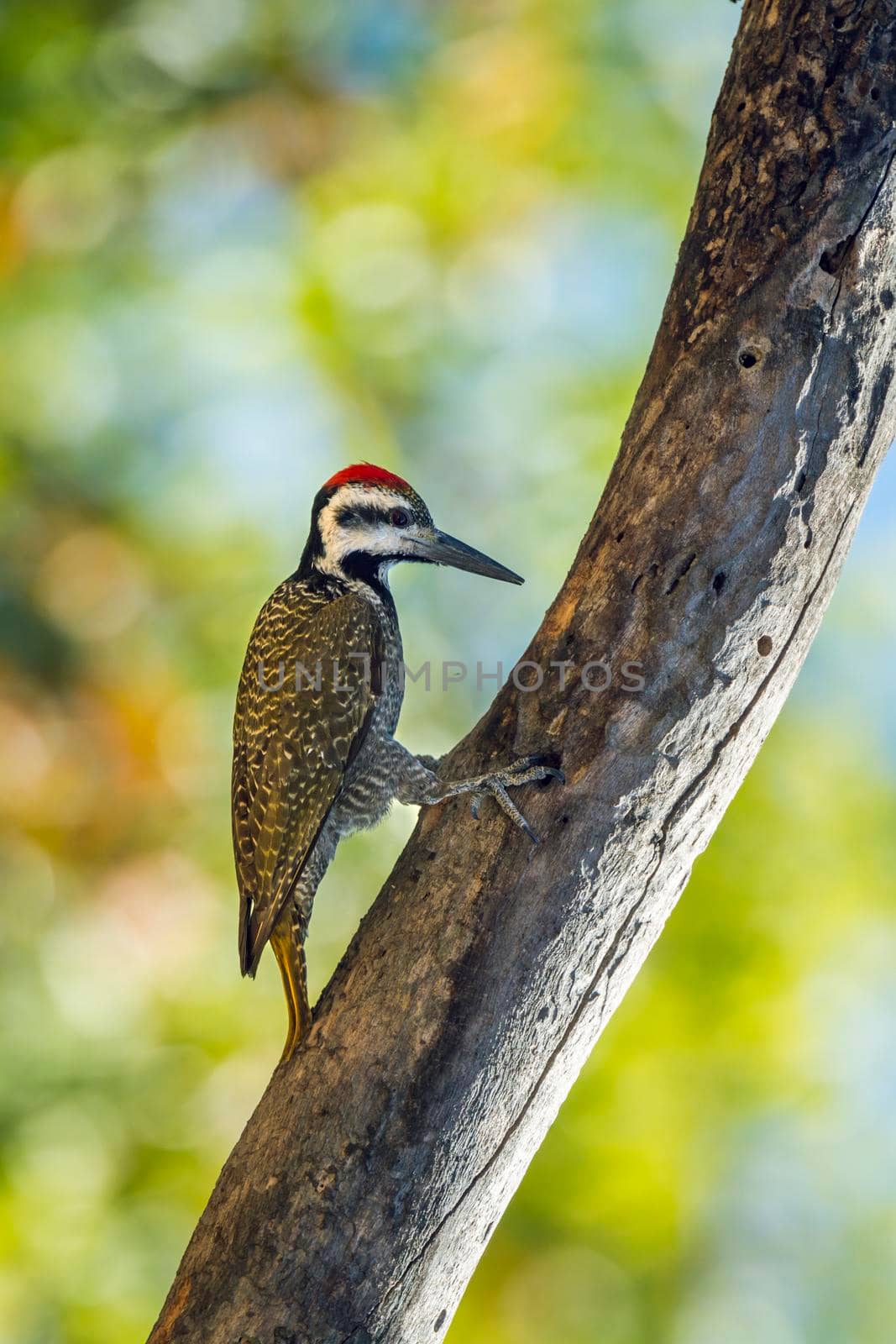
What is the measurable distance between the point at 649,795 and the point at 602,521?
48cm

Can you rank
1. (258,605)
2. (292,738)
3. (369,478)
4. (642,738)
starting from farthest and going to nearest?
1. (258,605)
2. (369,478)
3. (292,738)
4. (642,738)

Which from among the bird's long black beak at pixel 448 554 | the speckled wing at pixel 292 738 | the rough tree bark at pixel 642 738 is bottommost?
the rough tree bark at pixel 642 738

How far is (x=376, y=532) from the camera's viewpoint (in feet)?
9.55

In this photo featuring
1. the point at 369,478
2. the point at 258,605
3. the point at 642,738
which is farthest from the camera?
the point at 258,605

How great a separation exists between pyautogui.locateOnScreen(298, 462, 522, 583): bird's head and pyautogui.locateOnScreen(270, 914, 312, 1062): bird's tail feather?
0.88 metres

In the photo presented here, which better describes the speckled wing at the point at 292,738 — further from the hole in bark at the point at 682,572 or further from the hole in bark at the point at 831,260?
the hole in bark at the point at 831,260

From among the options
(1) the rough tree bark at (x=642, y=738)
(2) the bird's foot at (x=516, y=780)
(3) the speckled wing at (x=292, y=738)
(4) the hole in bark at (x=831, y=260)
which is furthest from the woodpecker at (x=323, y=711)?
(4) the hole in bark at (x=831, y=260)

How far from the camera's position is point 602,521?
2.09m

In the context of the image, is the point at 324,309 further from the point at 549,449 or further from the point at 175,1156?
the point at 175,1156

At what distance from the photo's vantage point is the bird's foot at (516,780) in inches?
79.3

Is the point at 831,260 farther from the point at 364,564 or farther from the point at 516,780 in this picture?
the point at 364,564

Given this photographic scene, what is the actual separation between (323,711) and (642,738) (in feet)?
3.00

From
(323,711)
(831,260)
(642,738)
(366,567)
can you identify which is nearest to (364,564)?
(366,567)

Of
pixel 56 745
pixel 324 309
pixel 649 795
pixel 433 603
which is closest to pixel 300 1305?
pixel 649 795
